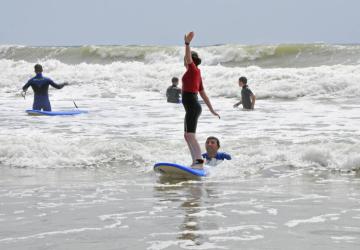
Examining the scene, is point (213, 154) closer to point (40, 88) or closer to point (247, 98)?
point (40, 88)

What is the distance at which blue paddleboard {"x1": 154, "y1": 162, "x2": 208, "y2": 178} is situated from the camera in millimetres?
9625

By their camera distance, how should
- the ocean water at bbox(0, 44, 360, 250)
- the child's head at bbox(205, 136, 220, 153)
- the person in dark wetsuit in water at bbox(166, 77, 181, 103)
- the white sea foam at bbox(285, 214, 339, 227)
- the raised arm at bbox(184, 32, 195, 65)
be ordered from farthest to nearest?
the person in dark wetsuit in water at bbox(166, 77, 181, 103)
the child's head at bbox(205, 136, 220, 153)
the raised arm at bbox(184, 32, 195, 65)
the white sea foam at bbox(285, 214, 339, 227)
the ocean water at bbox(0, 44, 360, 250)

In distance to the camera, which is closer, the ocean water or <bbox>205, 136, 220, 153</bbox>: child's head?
the ocean water

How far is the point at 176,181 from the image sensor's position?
31.0 feet

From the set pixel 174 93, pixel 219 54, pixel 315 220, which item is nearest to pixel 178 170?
pixel 315 220

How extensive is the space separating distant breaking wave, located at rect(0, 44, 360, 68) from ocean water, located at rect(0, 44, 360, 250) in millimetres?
12263

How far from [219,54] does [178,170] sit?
32379mm

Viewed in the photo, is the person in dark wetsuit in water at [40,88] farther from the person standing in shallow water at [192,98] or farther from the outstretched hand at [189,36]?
the outstretched hand at [189,36]

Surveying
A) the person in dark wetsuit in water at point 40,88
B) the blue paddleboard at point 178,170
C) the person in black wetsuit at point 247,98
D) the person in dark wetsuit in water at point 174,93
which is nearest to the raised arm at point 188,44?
the blue paddleboard at point 178,170

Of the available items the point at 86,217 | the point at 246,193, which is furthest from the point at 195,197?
the point at 86,217

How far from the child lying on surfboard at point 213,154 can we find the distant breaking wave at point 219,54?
24297mm

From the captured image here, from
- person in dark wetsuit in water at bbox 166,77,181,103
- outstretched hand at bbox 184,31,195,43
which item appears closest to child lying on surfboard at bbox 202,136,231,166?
outstretched hand at bbox 184,31,195,43

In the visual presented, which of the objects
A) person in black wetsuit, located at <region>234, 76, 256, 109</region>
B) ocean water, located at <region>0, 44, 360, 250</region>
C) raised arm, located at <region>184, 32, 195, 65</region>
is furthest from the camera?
person in black wetsuit, located at <region>234, 76, 256, 109</region>

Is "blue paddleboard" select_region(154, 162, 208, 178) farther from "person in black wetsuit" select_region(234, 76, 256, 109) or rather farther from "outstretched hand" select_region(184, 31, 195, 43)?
"person in black wetsuit" select_region(234, 76, 256, 109)
